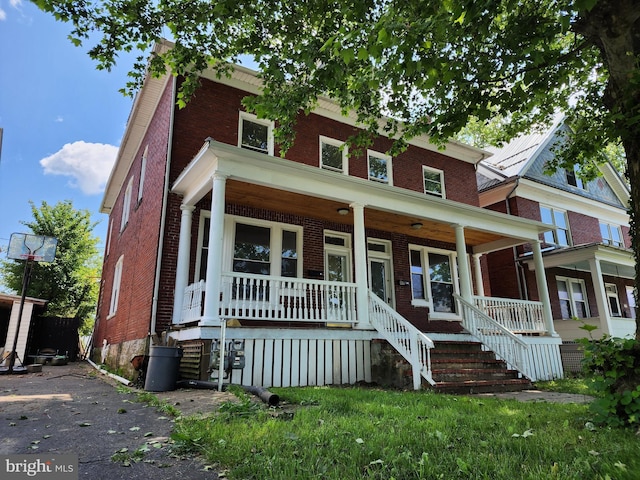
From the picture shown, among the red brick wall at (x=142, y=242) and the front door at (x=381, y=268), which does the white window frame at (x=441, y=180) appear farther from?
Answer: the red brick wall at (x=142, y=242)

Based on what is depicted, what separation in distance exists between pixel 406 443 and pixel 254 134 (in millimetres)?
9549

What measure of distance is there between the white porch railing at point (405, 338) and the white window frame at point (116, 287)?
29.8 feet

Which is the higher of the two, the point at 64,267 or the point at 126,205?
the point at 126,205

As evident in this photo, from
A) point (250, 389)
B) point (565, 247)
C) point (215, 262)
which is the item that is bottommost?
point (250, 389)

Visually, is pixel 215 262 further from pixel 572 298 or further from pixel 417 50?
pixel 572 298

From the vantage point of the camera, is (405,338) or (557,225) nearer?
(405,338)

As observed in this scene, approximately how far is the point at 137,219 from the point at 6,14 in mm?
8322

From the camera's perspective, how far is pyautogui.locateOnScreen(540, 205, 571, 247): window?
17.5 m

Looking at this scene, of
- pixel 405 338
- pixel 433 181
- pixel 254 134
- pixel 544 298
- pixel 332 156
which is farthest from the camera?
pixel 433 181

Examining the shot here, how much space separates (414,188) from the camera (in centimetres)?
1402

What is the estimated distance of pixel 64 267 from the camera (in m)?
25.5

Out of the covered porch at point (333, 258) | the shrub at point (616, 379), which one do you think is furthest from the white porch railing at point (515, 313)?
the shrub at point (616, 379)

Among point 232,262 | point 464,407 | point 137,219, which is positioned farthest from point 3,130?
point 464,407
